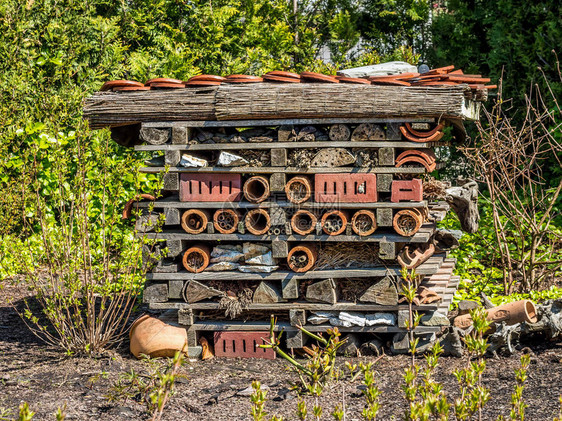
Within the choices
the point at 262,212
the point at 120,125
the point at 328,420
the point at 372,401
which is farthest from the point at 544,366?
the point at 120,125

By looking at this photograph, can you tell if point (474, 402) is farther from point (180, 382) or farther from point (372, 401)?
point (180, 382)

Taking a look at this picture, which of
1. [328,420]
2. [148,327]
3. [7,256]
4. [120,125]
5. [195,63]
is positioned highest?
[195,63]

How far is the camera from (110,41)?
848 cm

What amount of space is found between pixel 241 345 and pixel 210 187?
4.00 ft

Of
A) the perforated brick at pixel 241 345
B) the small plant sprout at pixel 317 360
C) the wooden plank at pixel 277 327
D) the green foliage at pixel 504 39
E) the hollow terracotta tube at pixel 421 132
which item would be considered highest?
the green foliage at pixel 504 39

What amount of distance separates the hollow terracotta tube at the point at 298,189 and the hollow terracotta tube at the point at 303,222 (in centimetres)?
9

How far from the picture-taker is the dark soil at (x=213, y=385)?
414 centimetres

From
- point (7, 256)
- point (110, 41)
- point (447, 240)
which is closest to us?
point (447, 240)

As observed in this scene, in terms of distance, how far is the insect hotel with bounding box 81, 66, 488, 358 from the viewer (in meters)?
4.87

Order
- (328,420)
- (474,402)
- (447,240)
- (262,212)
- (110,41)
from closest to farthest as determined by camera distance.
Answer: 1. (474,402)
2. (328,420)
3. (262,212)
4. (447,240)
5. (110,41)

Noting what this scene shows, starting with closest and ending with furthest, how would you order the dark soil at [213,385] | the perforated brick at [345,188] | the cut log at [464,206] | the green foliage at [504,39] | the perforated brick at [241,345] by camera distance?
1. the dark soil at [213,385]
2. the perforated brick at [345,188]
3. the perforated brick at [241,345]
4. the cut log at [464,206]
5. the green foliage at [504,39]

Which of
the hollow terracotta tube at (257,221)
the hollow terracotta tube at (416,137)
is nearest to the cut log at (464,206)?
the hollow terracotta tube at (416,137)

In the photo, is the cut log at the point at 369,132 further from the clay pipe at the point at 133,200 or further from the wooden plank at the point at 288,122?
the clay pipe at the point at 133,200

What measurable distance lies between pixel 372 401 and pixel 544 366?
2.57 metres
